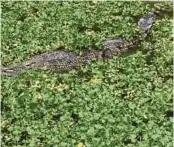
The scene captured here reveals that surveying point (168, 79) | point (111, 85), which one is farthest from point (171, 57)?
point (111, 85)

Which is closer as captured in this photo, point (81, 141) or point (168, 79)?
point (81, 141)

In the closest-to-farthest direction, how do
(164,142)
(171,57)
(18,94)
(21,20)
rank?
(164,142) → (18,94) → (171,57) → (21,20)

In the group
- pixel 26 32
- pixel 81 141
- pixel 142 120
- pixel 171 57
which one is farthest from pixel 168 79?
pixel 26 32

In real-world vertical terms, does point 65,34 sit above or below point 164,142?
above

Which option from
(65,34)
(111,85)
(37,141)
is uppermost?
(65,34)

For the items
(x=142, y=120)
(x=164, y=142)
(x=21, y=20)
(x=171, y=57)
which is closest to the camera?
(x=164, y=142)

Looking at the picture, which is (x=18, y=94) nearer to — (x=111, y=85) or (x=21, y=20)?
(x=111, y=85)
